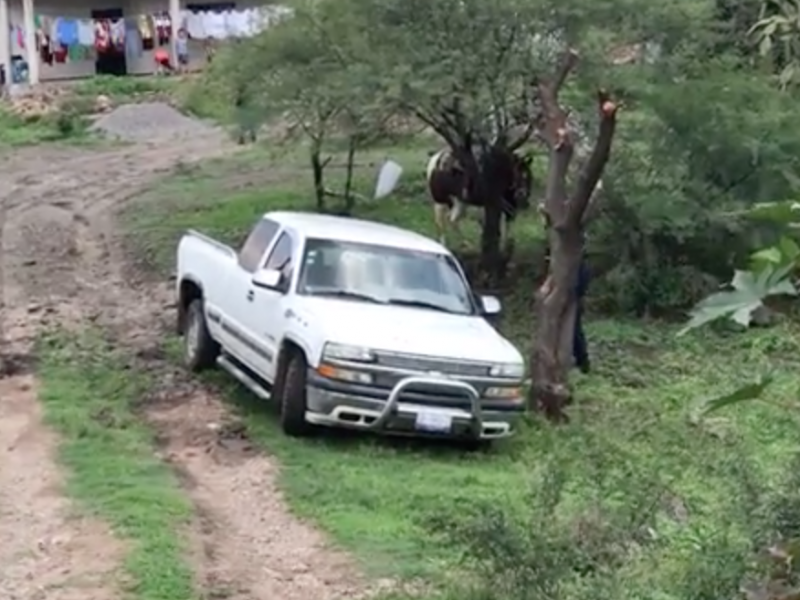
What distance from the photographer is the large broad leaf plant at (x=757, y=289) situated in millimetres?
2400

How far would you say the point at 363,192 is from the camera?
2586cm

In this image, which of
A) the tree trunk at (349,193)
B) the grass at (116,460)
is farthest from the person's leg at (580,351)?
the tree trunk at (349,193)

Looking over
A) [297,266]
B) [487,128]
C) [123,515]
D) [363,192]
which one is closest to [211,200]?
[363,192]

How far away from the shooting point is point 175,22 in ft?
141

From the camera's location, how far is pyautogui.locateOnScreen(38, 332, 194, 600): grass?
8652 mm

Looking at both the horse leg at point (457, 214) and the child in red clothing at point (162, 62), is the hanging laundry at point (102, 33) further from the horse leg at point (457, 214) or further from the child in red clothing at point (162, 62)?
the horse leg at point (457, 214)

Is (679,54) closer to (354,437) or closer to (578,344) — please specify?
(578,344)

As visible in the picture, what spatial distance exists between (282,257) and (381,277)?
87 cm

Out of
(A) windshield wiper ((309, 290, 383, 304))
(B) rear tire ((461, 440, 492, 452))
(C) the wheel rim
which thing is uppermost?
(A) windshield wiper ((309, 290, 383, 304))

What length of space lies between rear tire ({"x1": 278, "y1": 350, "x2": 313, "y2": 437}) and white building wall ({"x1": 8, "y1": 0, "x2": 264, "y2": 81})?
3143 centimetres

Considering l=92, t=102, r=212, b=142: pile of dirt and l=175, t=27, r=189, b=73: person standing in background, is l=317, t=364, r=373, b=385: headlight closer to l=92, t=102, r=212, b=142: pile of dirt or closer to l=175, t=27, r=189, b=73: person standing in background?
l=92, t=102, r=212, b=142: pile of dirt

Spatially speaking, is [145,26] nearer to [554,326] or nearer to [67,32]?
[67,32]

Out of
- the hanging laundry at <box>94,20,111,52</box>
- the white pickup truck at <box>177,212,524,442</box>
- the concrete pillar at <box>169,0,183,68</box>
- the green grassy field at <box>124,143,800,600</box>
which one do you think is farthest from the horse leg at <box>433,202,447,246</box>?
the concrete pillar at <box>169,0,183,68</box>

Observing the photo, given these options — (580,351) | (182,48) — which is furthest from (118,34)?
(580,351)
